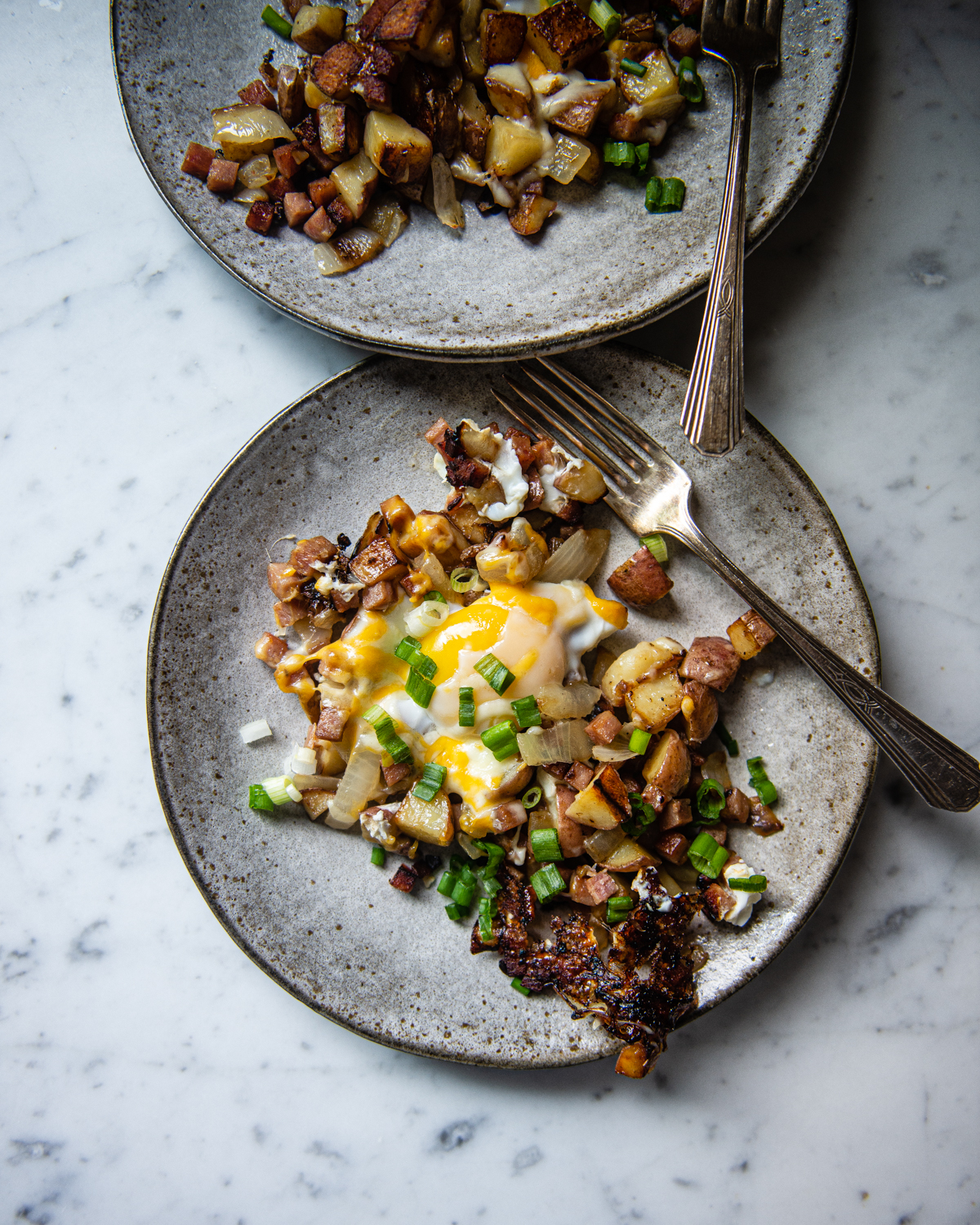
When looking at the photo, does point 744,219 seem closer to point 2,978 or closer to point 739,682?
point 739,682

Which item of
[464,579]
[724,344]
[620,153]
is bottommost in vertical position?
[464,579]

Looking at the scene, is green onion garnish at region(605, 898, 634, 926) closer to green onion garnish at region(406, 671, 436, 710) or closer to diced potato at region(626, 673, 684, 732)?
diced potato at region(626, 673, 684, 732)

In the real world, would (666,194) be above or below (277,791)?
above

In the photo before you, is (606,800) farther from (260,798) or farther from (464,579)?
(260,798)

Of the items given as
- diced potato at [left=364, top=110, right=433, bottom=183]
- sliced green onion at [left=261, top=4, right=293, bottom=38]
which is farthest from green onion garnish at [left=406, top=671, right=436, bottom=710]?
sliced green onion at [left=261, top=4, right=293, bottom=38]

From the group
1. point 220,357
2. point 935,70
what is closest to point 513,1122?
point 220,357

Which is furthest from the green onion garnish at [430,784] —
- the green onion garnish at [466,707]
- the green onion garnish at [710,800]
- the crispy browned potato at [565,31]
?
the crispy browned potato at [565,31]

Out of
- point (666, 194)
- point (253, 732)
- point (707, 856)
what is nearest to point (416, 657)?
point (253, 732)

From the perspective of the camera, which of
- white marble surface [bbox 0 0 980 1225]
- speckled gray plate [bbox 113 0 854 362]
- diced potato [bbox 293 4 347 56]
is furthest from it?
white marble surface [bbox 0 0 980 1225]
